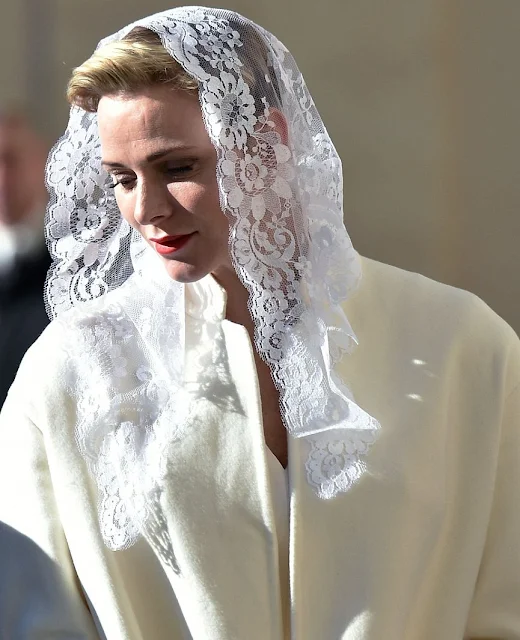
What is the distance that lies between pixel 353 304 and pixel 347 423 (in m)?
0.34

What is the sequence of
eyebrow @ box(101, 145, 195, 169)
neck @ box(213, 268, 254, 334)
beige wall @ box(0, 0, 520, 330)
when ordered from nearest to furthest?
eyebrow @ box(101, 145, 195, 169), neck @ box(213, 268, 254, 334), beige wall @ box(0, 0, 520, 330)

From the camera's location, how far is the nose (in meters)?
2.57

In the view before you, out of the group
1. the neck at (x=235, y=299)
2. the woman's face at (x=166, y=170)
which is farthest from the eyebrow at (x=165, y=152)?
the neck at (x=235, y=299)

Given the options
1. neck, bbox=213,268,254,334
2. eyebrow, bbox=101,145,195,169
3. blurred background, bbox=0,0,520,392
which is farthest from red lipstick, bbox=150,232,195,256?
blurred background, bbox=0,0,520,392

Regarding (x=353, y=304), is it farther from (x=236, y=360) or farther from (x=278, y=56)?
(x=278, y=56)

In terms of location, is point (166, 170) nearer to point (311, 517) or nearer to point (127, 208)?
point (127, 208)

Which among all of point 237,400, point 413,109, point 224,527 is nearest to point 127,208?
point 237,400

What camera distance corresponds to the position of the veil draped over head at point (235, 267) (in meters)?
2.59

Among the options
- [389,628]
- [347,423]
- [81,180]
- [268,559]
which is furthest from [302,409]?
[81,180]

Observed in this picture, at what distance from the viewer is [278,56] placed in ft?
8.73

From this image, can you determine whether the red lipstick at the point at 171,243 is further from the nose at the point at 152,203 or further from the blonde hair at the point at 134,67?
the blonde hair at the point at 134,67

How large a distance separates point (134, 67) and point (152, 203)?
0.27 meters

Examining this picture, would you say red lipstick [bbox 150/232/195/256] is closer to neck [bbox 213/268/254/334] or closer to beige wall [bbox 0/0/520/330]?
neck [bbox 213/268/254/334]

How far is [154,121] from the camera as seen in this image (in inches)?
101
